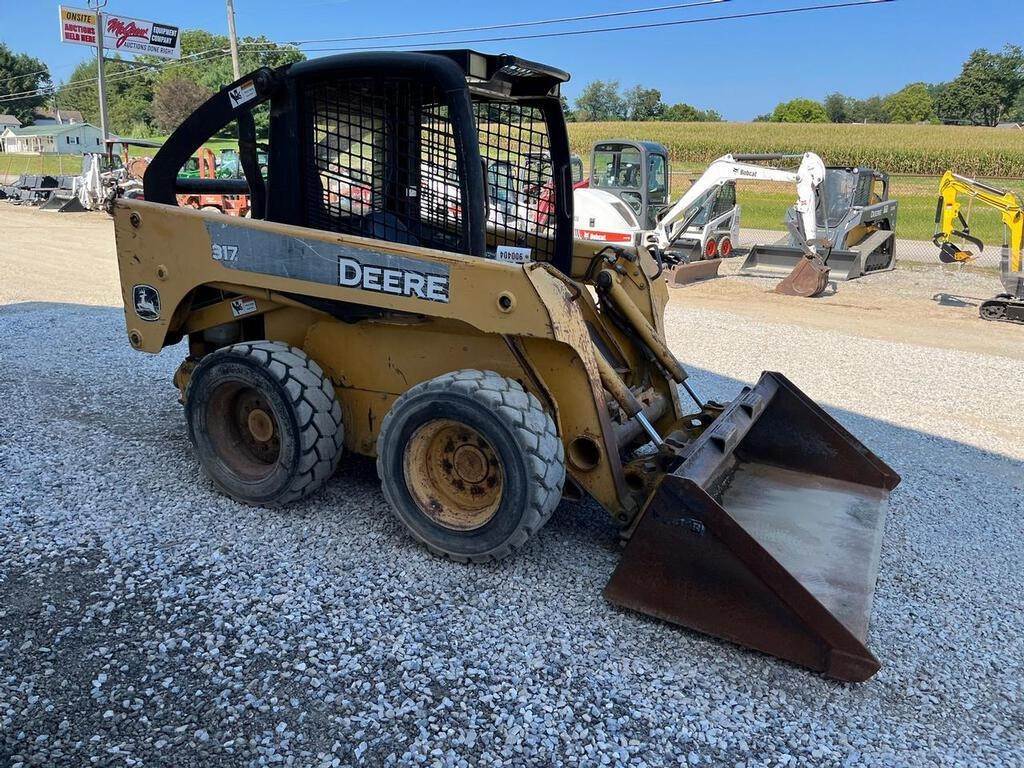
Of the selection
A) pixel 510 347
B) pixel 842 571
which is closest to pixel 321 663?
pixel 510 347

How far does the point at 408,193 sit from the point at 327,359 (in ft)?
3.09

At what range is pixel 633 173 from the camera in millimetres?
15805

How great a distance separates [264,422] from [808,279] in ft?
35.8

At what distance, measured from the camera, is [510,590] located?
3.54 metres

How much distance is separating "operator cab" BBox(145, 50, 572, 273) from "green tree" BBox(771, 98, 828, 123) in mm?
93616

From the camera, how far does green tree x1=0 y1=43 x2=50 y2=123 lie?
87.8 m

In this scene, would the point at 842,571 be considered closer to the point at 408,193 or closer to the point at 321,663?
the point at 321,663

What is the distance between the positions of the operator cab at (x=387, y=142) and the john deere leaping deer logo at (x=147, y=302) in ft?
1.72

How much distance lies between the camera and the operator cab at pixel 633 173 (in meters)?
15.6

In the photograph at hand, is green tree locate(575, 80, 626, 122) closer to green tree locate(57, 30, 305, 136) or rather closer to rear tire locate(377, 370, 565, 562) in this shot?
green tree locate(57, 30, 305, 136)

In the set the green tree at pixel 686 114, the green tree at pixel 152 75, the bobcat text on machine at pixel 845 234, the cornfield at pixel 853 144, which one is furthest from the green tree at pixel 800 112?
the bobcat text on machine at pixel 845 234

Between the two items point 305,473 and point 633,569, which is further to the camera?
point 305,473

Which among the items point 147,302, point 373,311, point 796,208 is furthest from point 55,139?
point 373,311

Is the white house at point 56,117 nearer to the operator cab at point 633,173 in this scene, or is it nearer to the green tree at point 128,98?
the green tree at point 128,98
